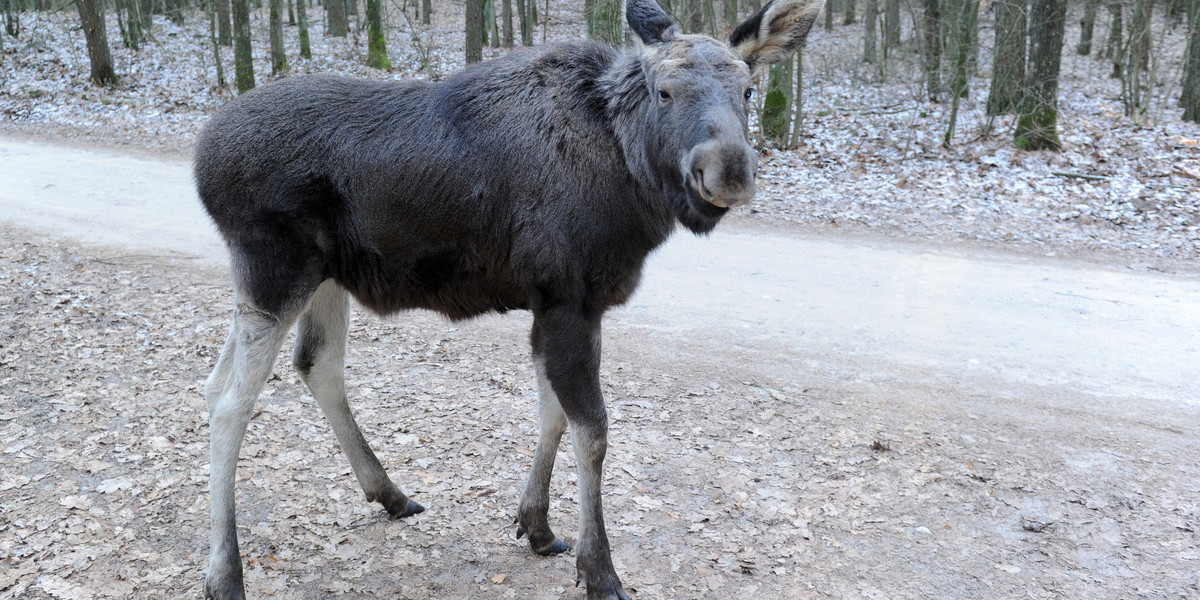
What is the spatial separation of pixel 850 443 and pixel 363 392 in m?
3.35

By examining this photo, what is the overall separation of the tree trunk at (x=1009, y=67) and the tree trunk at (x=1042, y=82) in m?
0.21

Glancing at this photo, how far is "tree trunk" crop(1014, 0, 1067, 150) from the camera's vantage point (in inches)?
513

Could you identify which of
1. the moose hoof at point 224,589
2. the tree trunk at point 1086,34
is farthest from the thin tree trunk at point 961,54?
the moose hoof at point 224,589

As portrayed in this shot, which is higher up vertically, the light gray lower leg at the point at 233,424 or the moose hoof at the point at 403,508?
the light gray lower leg at the point at 233,424

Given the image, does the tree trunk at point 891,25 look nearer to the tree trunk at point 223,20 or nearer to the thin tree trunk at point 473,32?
the thin tree trunk at point 473,32

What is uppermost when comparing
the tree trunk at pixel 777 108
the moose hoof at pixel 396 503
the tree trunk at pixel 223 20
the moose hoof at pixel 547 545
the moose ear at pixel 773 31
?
the tree trunk at pixel 223 20

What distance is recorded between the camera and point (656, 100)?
3486 millimetres

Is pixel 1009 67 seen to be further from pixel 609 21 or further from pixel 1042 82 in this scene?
pixel 609 21

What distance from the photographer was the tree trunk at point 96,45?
19.6 metres

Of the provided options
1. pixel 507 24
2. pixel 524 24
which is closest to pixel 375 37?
pixel 507 24

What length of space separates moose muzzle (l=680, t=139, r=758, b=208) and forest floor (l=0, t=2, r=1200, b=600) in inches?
78.0

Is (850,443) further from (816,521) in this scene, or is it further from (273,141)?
(273,141)

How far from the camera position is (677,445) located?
529cm

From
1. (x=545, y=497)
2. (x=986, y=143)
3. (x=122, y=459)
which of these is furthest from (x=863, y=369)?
(x=986, y=143)
